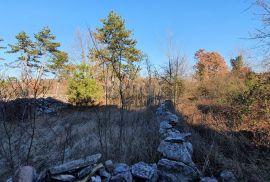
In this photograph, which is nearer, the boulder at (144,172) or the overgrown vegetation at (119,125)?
the boulder at (144,172)

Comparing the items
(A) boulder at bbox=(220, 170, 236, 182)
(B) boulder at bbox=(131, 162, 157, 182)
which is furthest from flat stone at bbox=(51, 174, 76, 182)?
(A) boulder at bbox=(220, 170, 236, 182)

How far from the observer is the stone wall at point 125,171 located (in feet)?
7.12

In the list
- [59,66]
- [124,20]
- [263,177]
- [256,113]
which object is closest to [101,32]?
[124,20]

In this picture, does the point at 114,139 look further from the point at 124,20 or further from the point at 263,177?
the point at 124,20

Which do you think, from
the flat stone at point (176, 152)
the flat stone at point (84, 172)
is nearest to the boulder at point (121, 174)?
the flat stone at point (84, 172)

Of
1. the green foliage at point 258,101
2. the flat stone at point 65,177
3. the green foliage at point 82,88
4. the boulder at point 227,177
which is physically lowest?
the boulder at point 227,177

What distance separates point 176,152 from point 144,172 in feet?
1.91

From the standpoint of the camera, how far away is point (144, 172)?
241cm

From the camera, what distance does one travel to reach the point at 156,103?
774cm

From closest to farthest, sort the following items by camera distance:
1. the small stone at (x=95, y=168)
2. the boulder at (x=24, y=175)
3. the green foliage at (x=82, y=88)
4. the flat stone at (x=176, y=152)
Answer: the boulder at (x=24, y=175) < the small stone at (x=95, y=168) < the flat stone at (x=176, y=152) < the green foliage at (x=82, y=88)

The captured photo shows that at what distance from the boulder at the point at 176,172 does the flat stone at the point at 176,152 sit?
0.39ft

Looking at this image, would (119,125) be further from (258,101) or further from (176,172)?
(258,101)

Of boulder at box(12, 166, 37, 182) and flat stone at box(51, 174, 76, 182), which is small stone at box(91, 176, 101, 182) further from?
boulder at box(12, 166, 37, 182)

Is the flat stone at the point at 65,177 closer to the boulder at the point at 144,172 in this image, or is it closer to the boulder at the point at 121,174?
the boulder at the point at 121,174
